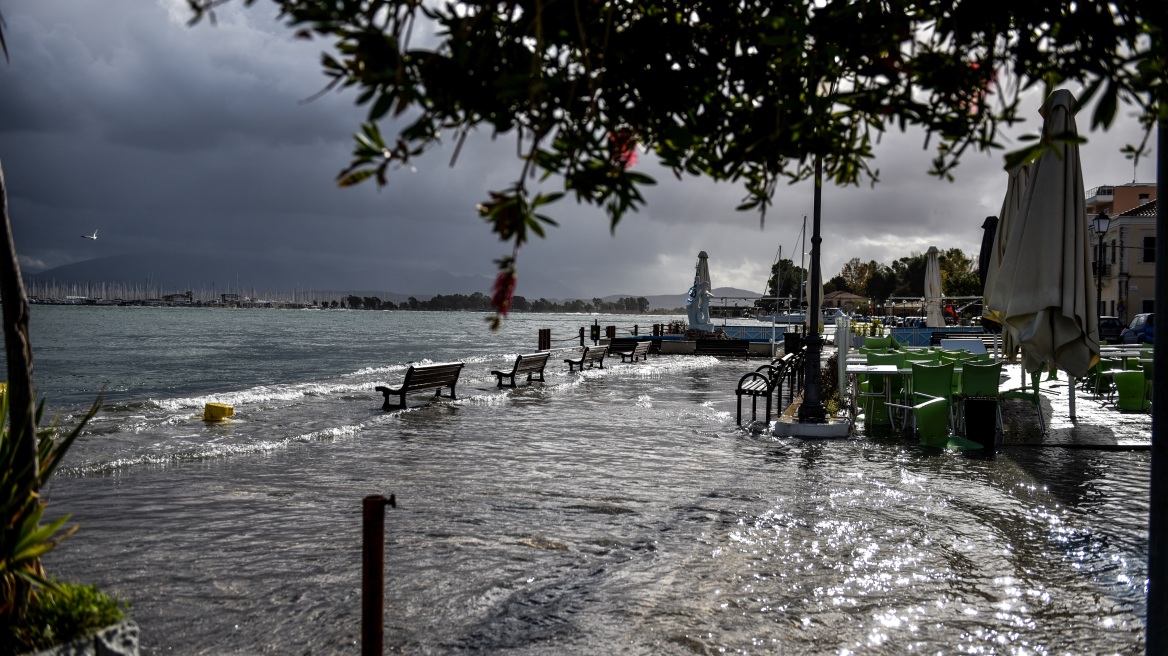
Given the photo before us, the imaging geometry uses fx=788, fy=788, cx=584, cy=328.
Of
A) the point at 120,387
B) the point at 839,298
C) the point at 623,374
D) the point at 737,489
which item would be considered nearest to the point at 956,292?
the point at 839,298

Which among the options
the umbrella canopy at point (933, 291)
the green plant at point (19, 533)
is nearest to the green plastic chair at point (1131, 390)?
the umbrella canopy at point (933, 291)

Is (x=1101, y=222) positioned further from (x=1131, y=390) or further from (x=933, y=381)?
(x=933, y=381)

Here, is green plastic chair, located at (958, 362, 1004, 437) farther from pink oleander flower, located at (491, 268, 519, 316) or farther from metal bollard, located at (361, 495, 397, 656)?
pink oleander flower, located at (491, 268, 519, 316)

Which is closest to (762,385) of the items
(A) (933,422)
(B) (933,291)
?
(A) (933,422)

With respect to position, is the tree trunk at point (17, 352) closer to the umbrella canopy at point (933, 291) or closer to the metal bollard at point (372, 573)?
the metal bollard at point (372, 573)

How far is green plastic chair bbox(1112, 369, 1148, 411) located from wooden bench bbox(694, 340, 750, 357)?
2404cm

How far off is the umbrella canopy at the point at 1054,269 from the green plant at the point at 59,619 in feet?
27.8

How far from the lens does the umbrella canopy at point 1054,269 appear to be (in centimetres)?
820

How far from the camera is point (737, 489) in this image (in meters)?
8.72

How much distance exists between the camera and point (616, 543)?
6.71 meters

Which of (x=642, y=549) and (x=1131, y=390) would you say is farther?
(x=1131, y=390)

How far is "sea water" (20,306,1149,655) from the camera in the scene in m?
4.87

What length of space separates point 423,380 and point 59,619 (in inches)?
610

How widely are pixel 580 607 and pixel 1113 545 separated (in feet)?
14.8
